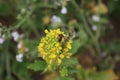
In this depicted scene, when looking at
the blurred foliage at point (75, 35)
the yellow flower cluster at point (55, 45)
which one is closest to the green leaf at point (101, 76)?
the blurred foliage at point (75, 35)

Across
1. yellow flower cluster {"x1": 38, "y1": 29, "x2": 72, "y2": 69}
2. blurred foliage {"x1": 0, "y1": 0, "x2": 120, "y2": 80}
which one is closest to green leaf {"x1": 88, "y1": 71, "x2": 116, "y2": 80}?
blurred foliage {"x1": 0, "y1": 0, "x2": 120, "y2": 80}

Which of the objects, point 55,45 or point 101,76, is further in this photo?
point 101,76

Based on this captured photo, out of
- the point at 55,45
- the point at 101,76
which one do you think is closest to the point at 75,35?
the point at 101,76

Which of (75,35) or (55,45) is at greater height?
(75,35)

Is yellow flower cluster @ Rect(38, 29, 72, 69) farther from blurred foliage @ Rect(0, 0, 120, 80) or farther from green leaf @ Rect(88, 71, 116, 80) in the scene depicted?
green leaf @ Rect(88, 71, 116, 80)

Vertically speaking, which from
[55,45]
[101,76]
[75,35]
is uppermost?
[75,35]

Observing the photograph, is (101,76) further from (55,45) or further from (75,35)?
(55,45)

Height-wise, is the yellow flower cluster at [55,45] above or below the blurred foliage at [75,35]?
→ below

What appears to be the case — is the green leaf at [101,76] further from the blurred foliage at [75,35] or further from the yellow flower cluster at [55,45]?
the yellow flower cluster at [55,45]
